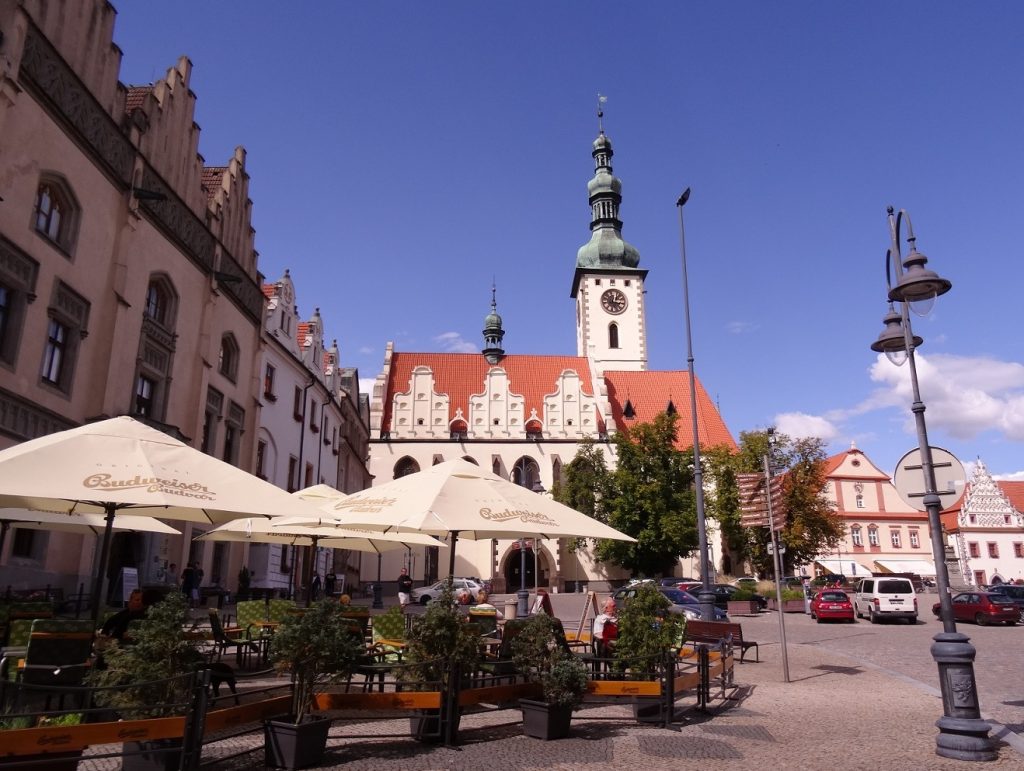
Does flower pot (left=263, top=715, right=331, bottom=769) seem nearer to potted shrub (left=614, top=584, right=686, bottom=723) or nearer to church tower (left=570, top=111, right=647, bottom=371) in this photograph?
potted shrub (left=614, top=584, right=686, bottom=723)

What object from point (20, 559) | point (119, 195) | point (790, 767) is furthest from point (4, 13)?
point (790, 767)

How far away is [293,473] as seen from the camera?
3419cm

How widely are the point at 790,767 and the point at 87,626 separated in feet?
21.4

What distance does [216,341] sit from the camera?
2639 centimetres

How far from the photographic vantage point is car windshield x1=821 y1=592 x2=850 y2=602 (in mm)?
28422

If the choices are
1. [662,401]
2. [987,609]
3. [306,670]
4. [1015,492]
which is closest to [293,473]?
[987,609]

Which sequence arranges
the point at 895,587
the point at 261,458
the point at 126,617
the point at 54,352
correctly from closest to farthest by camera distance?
the point at 126,617
the point at 54,352
the point at 895,587
the point at 261,458

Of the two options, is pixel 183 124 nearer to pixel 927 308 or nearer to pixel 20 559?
pixel 20 559

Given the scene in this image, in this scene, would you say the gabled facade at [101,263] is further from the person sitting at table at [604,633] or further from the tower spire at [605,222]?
the tower spire at [605,222]

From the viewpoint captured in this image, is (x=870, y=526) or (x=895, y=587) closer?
(x=895, y=587)

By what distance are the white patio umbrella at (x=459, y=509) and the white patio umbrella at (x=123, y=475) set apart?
113 cm

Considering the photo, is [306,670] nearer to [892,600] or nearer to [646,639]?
[646,639]

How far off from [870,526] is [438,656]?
64993 millimetres

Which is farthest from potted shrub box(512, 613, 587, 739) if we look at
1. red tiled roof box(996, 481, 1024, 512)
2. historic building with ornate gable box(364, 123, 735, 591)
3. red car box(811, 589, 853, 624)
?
red tiled roof box(996, 481, 1024, 512)
